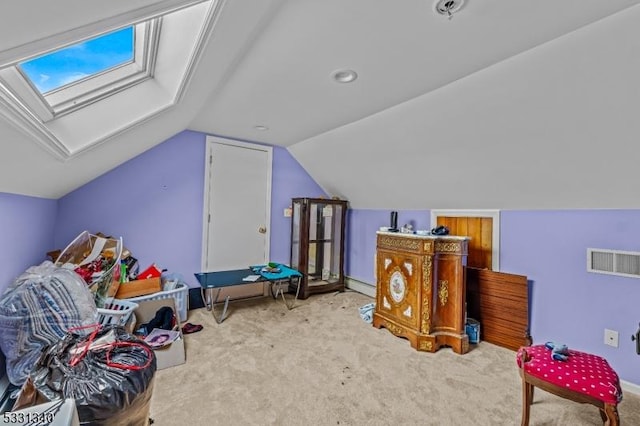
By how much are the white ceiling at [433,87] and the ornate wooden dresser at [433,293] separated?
29.3 inches

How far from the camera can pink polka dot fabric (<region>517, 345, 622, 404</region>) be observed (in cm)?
131

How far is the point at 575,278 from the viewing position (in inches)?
87.6

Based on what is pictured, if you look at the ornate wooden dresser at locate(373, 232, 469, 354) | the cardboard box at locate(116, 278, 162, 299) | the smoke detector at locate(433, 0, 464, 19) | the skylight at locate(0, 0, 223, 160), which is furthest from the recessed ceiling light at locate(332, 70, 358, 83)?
the cardboard box at locate(116, 278, 162, 299)

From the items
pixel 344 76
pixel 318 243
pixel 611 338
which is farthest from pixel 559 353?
pixel 318 243

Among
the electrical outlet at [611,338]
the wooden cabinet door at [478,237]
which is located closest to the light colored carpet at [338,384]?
the electrical outlet at [611,338]

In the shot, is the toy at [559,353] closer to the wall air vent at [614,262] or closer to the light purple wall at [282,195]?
the wall air vent at [614,262]

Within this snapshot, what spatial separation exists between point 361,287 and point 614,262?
2.77 metres

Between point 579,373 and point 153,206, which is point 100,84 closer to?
point 153,206

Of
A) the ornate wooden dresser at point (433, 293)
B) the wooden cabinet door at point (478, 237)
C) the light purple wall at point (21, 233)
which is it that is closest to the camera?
the light purple wall at point (21, 233)

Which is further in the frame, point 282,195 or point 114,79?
point 282,195

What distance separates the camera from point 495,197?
2660 mm

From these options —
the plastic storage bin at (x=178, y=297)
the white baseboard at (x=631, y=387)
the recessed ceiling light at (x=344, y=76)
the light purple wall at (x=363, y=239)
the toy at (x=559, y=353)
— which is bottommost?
the white baseboard at (x=631, y=387)

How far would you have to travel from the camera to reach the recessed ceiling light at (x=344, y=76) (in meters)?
1.92

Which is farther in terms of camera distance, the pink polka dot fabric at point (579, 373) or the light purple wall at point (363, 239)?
the light purple wall at point (363, 239)
